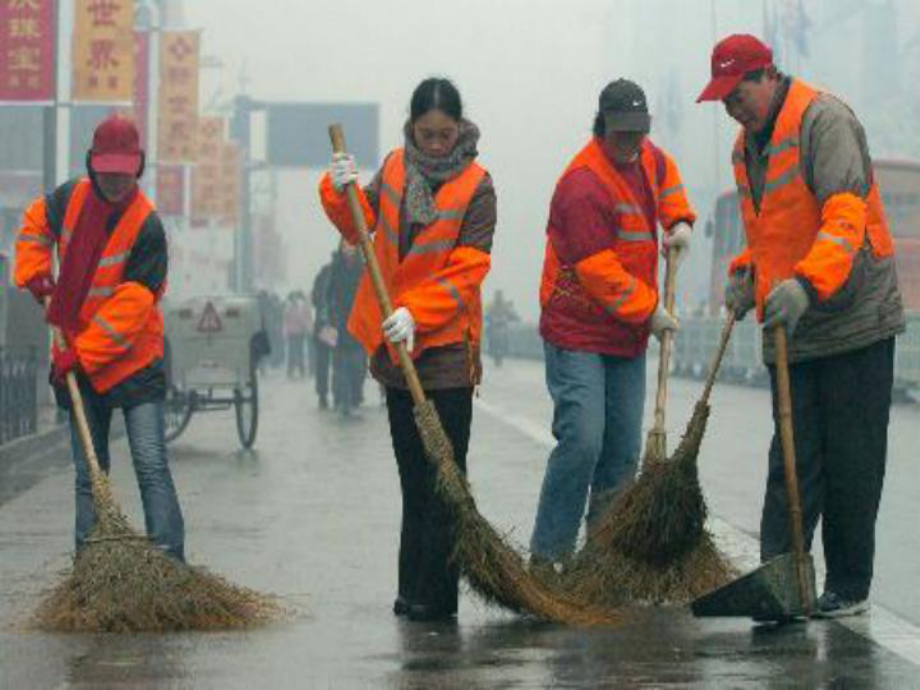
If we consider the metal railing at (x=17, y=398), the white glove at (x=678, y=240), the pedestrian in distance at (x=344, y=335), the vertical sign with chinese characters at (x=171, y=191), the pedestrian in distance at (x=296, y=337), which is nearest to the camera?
the white glove at (x=678, y=240)

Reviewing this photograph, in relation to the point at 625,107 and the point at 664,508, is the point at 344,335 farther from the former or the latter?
the point at 664,508

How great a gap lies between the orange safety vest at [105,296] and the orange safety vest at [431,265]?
0.94 metres

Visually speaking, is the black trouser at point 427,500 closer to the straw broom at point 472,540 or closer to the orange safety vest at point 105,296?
the straw broom at point 472,540

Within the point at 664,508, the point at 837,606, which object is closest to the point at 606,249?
the point at 664,508

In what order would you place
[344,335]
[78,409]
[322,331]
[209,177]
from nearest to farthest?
[78,409]
[344,335]
[322,331]
[209,177]

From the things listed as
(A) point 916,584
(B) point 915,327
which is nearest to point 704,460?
(A) point 916,584

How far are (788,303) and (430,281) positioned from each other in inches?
46.4

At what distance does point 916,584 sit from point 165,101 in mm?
42609

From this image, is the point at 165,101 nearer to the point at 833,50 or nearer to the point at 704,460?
the point at 704,460

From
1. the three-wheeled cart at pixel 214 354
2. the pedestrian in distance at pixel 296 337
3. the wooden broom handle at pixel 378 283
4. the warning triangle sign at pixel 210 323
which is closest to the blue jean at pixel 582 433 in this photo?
the wooden broom handle at pixel 378 283

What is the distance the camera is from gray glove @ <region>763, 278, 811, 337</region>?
754cm

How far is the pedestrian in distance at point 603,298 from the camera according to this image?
8688 millimetres

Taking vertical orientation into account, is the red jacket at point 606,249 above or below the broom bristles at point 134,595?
above

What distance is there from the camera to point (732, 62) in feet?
25.8
